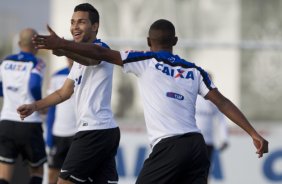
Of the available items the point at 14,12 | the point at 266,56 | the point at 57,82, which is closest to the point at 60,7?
the point at 266,56

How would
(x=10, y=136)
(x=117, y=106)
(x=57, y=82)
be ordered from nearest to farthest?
(x=10, y=136), (x=57, y=82), (x=117, y=106)

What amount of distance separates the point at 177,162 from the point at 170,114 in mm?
383

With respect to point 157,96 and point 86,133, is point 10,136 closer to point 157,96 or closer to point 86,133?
point 86,133

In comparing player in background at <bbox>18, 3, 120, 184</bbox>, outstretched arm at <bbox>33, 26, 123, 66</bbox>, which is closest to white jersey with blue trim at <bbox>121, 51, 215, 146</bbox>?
outstretched arm at <bbox>33, 26, 123, 66</bbox>

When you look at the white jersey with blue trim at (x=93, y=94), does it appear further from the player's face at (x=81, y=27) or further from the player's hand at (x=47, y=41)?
the player's hand at (x=47, y=41)

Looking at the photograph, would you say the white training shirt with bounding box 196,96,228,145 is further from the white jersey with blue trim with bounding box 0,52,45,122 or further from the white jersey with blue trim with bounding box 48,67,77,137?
the white jersey with blue trim with bounding box 0,52,45,122

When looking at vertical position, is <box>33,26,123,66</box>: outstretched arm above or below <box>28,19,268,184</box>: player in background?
above

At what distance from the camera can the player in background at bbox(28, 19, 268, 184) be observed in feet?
23.1

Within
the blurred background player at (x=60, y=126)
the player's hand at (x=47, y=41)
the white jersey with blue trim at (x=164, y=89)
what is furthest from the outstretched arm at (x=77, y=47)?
the blurred background player at (x=60, y=126)

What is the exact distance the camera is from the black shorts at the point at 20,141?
32.9 feet

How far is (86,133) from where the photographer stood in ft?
26.4

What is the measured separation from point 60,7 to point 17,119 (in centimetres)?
1472

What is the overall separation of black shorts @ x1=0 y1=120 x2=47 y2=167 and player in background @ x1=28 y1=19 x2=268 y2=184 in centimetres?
320

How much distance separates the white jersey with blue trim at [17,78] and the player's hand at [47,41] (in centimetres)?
340
